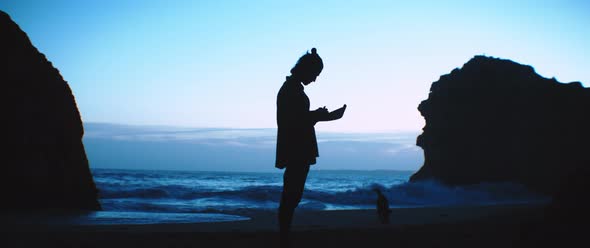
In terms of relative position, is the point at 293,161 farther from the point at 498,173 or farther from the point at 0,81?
the point at 498,173

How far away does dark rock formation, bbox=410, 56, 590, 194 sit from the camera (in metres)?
44.2

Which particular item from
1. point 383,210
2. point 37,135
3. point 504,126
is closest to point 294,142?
point 383,210

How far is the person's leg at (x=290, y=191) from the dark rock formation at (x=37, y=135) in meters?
12.5

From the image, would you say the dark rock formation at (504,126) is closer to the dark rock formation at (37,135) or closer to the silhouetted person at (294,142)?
the dark rock formation at (37,135)

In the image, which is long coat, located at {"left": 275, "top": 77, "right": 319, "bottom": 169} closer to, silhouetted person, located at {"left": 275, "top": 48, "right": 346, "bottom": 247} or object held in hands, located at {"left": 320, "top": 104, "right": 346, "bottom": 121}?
silhouetted person, located at {"left": 275, "top": 48, "right": 346, "bottom": 247}

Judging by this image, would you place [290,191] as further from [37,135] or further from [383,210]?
[37,135]

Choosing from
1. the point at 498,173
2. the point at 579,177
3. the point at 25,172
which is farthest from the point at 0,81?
the point at 498,173

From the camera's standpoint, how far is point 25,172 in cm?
1363

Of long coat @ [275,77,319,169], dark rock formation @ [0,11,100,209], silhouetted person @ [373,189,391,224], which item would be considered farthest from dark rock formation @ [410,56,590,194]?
long coat @ [275,77,319,169]

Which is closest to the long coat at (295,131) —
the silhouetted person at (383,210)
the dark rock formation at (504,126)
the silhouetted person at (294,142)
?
the silhouetted person at (294,142)

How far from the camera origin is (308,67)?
421cm

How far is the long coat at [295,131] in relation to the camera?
4000mm

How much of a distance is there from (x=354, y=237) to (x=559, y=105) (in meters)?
48.0

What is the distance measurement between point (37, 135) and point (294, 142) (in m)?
13.0
